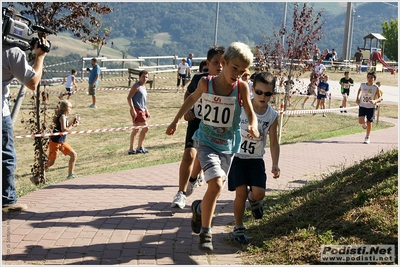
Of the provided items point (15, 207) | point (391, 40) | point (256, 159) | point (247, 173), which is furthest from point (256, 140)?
point (391, 40)

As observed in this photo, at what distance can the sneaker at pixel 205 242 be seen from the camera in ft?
18.4

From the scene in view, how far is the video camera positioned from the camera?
6.02m

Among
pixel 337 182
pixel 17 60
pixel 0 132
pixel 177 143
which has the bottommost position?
pixel 177 143

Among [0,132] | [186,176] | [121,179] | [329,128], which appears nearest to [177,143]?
[329,128]

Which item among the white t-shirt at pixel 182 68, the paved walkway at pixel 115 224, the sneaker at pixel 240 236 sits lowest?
the paved walkway at pixel 115 224

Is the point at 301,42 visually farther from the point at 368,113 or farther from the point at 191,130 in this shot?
the point at 191,130

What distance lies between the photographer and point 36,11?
38.9 ft

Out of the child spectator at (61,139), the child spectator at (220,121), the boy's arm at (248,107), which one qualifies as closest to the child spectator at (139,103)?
the child spectator at (61,139)

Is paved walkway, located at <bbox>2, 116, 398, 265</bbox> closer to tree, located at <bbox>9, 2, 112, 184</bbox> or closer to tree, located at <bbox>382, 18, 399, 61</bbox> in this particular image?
tree, located at <bbox>9, 2, 112, 184</bbox>

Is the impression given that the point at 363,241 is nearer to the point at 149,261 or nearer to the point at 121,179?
the point at 149,261

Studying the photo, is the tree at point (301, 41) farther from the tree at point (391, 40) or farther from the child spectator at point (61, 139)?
the tree at point (391, 40)

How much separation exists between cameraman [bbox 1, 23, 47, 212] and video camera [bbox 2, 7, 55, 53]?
5 centimetres

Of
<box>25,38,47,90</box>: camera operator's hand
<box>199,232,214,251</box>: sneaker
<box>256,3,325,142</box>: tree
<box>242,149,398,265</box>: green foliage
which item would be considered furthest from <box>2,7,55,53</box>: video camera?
<box>256,3,325,142</box>: tree

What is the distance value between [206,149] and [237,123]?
0.37m
